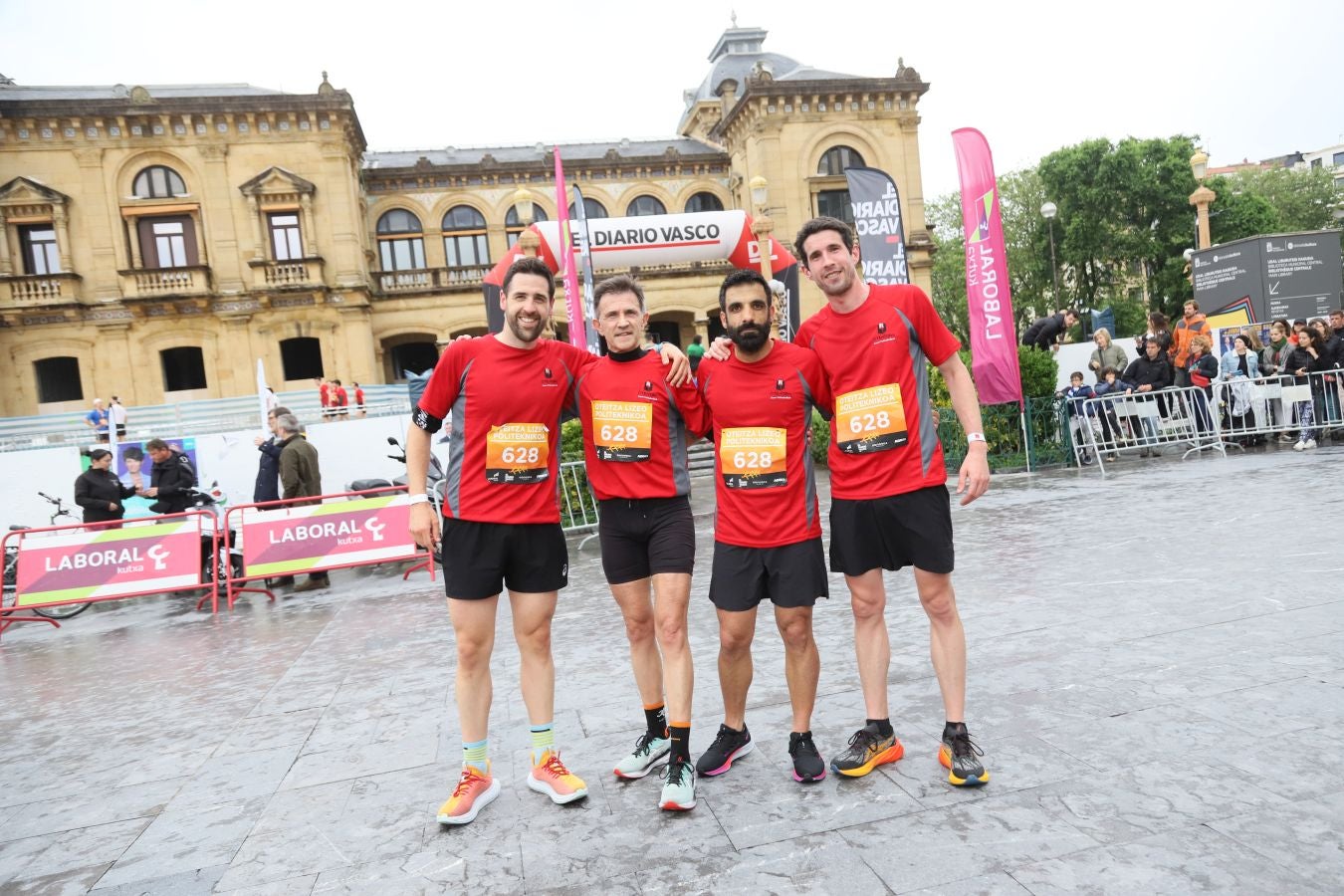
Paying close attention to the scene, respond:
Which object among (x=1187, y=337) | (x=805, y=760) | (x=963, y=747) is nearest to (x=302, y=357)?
(x=1187, y=337)

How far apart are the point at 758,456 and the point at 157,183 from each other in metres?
32.1

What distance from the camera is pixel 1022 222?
4509 cm

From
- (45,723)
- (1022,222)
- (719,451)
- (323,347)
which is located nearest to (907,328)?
(719,451)

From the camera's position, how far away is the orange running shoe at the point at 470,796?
317 centimetres

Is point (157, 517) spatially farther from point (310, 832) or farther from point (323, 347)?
point (323, 347)

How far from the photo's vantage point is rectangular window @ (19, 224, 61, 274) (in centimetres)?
2800

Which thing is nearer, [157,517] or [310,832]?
[310,832]

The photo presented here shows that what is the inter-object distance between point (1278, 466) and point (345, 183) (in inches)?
1116

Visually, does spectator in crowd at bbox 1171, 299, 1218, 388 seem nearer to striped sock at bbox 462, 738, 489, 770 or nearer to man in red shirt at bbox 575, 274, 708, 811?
man in red shirt at bbox 575, 274, 708, 811

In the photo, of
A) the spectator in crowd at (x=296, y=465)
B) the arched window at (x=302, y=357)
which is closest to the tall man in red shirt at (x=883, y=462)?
the spectator in crowd at (x=296, y=465)

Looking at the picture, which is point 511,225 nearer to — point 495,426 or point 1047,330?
point 1047,330

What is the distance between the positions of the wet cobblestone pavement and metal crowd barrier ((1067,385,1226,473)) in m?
5.97

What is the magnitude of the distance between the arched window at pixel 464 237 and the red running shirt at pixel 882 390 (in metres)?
31.3

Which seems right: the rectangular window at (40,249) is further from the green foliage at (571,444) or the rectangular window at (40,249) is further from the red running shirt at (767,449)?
the red running shirt at (767,449)
